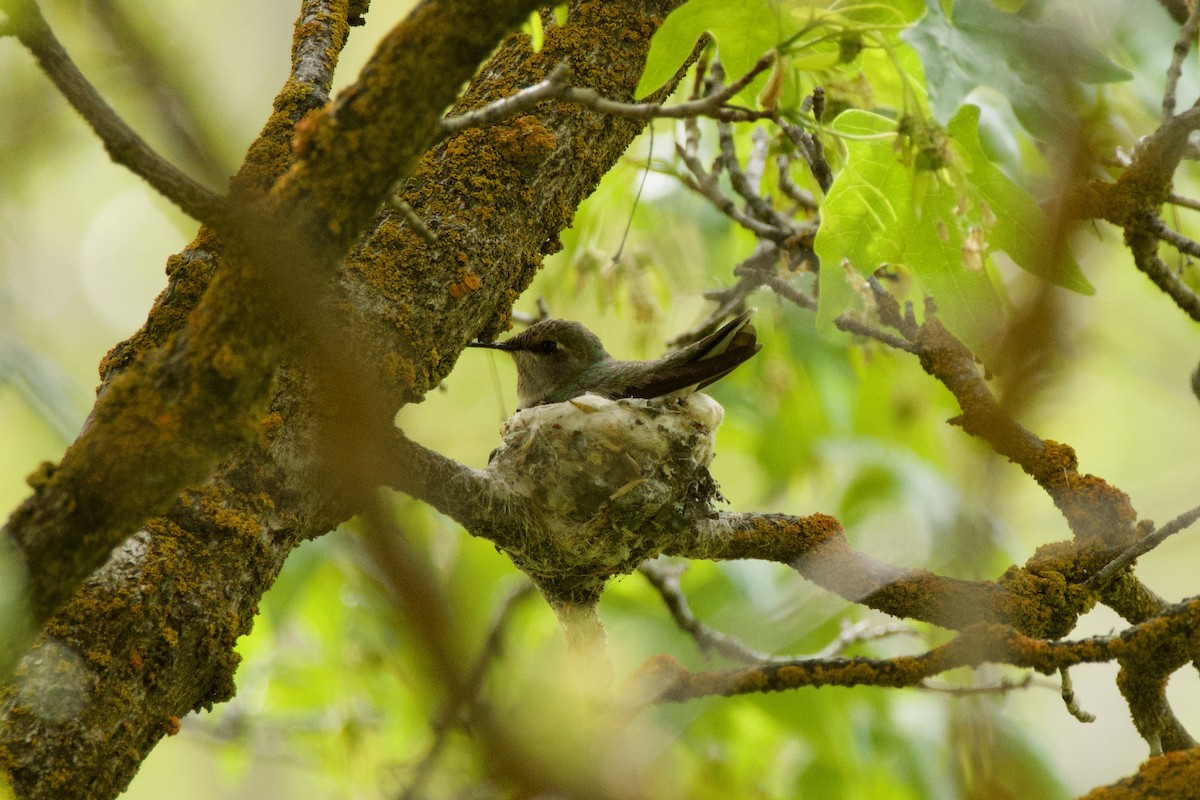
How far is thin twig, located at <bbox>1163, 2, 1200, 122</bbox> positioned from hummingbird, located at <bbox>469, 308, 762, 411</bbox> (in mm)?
1297

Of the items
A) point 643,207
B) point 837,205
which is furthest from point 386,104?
point 643,207

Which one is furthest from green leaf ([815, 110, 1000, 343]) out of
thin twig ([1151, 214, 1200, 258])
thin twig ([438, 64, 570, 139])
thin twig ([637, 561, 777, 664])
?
thin twig ([637, 561, 777, 664])

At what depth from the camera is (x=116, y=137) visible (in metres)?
1.33

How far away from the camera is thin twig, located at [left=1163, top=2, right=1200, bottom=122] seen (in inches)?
106

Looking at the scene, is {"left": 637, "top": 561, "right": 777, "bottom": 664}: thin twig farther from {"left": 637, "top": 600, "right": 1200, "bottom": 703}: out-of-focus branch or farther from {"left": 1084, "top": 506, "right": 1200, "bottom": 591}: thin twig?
{"left": 1084, "top": 506, "right": 1200, "bottom": 591}: thin twig

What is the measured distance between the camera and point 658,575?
3.65m

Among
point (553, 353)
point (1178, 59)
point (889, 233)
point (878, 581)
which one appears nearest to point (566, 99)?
point (889, 233)

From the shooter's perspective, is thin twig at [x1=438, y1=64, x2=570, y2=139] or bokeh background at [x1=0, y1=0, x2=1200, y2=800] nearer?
thin twig at [x1=438, y1=64, x2=570, y2=139]

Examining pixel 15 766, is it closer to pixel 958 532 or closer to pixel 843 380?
pixel 958 532

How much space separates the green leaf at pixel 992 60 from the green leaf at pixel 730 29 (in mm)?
277

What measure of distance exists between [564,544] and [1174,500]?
155 centimetres

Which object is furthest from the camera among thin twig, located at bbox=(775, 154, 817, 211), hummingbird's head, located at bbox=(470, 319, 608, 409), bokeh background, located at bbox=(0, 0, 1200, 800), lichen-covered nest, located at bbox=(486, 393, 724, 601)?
hummingbird's head, located at bbox=(470, 319, 608, 409)

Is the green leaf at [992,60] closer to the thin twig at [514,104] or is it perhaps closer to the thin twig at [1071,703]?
the thin twig at [514,104]

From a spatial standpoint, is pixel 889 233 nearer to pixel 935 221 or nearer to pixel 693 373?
pixel 935 221
